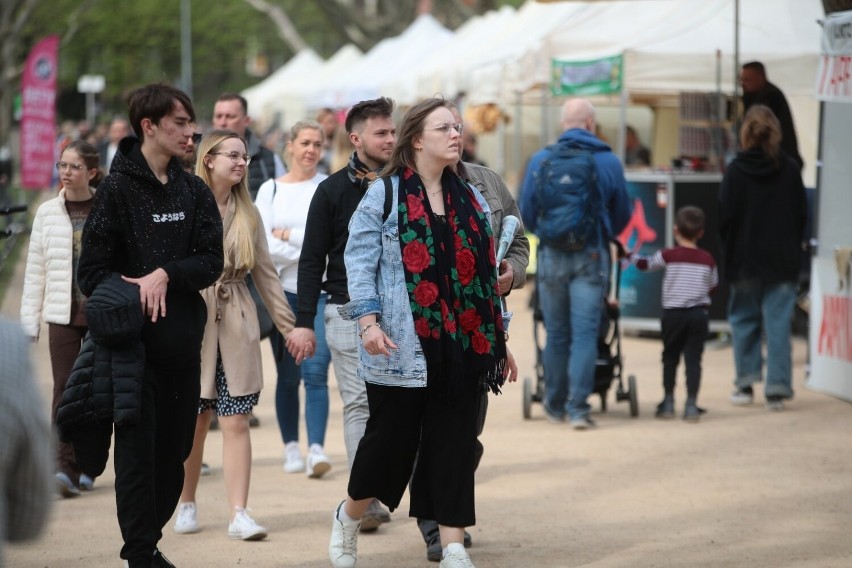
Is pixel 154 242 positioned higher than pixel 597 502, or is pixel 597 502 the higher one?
pixel 154 242

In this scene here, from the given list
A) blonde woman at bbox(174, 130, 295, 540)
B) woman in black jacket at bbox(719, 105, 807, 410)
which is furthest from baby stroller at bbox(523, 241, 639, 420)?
blonde woman at bbox(174, 130, 295, 540)

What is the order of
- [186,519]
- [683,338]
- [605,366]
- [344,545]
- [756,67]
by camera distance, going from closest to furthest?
1. [344,545]
2. [186,519]
3. [605,366]
4. [683,338]
5. [756,67]

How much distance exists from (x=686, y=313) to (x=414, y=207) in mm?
5026

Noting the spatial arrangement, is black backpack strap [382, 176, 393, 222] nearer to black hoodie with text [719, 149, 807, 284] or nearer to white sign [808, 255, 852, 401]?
white sign [808, 255, 852, 401]

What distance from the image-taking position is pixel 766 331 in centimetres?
1033

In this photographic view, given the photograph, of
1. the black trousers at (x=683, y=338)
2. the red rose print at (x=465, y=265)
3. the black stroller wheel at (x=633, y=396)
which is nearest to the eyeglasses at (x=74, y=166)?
the red rose print at (x=465, y=265)

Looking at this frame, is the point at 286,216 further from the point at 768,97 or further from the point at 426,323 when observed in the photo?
the point at 768,97

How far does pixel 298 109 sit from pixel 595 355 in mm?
27128

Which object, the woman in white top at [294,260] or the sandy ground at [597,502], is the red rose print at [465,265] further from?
the woman in white top at [294,260]

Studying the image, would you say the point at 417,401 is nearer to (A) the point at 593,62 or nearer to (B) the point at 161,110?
(B) the point at 161,110

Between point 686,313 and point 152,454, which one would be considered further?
point 686,313

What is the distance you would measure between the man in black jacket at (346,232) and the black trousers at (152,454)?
40.8 inches

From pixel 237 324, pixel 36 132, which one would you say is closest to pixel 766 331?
pixel 237 324

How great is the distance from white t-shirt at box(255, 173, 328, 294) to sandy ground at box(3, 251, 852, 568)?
1158 millimetres
